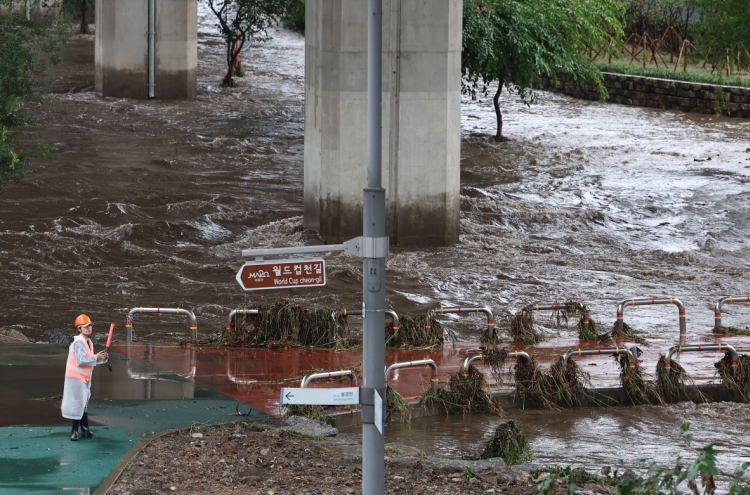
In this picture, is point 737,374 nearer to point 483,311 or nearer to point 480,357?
point 480,357

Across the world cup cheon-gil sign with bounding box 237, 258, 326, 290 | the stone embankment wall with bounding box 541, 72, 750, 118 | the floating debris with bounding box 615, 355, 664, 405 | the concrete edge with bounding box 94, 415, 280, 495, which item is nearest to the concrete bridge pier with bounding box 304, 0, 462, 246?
the floating debris with bounding box 615, 355, 664, 405

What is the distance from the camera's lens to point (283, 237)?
2208 cm

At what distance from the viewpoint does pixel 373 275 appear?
21.7 feet

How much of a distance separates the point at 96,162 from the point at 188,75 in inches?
518

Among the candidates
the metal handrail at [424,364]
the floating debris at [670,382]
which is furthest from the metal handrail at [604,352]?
the metal handrail at [424,364]

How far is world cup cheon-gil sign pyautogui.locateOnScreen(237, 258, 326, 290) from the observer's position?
6887 millimetres

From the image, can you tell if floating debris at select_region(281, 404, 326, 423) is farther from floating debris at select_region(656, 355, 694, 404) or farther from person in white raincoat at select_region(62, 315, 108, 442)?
floating debris at select_region(656, 355, 694, 404)

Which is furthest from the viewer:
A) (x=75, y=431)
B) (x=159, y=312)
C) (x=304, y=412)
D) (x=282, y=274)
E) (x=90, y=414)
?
(x=159, y=312)

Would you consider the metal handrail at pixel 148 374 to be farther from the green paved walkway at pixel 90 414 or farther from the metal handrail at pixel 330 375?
the metal handrail at pixel 330 375

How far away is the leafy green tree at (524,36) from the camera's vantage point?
27.5 m

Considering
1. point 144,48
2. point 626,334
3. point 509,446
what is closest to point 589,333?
point 626,334

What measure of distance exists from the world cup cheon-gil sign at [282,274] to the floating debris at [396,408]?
4473mm

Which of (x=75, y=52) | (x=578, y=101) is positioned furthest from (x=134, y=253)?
(x=75, y=52)

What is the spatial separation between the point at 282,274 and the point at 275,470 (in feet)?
8.50
